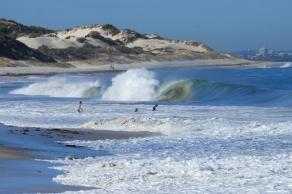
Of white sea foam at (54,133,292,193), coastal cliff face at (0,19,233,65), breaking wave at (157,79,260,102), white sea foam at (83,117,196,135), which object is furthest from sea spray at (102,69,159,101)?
coastal cliff face at (0,19,233,65)

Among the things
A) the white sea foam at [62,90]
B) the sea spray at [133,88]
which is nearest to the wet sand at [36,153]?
the sea spray at [133,88]

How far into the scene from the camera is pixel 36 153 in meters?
14.3

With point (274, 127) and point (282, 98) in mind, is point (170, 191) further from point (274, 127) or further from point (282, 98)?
point (282, 98)

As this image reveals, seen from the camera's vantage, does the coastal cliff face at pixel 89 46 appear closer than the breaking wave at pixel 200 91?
No

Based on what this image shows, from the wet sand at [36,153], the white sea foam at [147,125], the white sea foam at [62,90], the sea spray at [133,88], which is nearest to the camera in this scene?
the wet sand at [36,153]

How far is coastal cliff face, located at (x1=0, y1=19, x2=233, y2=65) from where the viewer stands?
4104 inches

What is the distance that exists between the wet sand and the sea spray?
872 inches

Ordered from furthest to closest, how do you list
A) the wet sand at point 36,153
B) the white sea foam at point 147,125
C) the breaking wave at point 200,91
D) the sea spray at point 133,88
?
the sea spray at point 133,88 → the breaking wave at point 200,91 → the white sea foam at point 147,125 → the wet sand at point 36,153

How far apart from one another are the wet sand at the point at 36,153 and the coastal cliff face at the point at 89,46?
7865 cm

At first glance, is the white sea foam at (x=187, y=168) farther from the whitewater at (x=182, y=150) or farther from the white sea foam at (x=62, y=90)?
the white sea foam at (x=62, y=90)

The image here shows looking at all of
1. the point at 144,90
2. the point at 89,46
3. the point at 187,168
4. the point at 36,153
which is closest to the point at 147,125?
the point at 36,153

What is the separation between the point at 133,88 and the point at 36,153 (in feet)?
101

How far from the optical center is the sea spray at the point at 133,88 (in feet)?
141

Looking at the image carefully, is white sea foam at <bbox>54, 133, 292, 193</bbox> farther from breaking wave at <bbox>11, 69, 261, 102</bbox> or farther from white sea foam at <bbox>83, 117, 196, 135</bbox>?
breaking wave at <bbox>11, 69, 261, 102</bbox>
